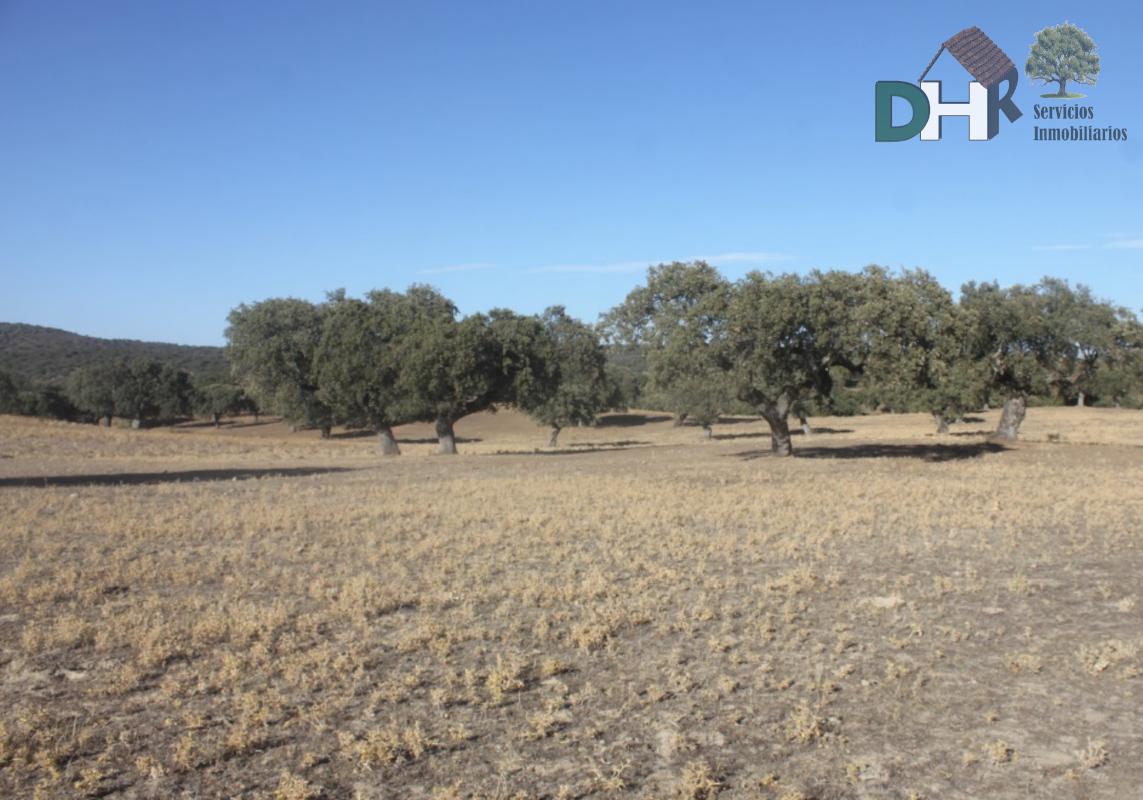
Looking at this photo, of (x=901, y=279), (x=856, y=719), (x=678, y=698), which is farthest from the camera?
(x=901, y=279)

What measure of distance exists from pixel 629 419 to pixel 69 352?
101717 mm

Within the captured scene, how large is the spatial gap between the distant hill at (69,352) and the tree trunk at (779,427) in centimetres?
10336

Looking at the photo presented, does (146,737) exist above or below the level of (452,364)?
below

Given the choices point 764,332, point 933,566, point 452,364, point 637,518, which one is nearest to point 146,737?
point 933,566

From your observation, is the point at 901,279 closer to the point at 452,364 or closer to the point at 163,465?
the point at 452,364

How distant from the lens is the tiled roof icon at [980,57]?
82.9 ft

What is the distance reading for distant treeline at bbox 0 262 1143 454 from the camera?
29.7 meters

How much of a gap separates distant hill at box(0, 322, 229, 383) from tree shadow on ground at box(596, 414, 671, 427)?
5759cm

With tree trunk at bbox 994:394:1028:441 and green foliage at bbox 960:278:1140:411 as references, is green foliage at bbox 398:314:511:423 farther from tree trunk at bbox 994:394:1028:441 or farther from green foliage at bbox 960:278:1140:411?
tree trunk at bbox 994:394:1028:441

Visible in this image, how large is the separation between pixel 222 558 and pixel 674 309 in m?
21.4

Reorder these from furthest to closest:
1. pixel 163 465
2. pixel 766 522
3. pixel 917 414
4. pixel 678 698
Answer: pixel 917 414, pixel 163 465, pixel 766 522, pixel 678 698

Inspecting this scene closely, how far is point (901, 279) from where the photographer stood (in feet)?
105

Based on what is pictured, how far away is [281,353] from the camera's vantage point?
167 feet

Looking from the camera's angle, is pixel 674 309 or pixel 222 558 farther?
pixel 674 309
